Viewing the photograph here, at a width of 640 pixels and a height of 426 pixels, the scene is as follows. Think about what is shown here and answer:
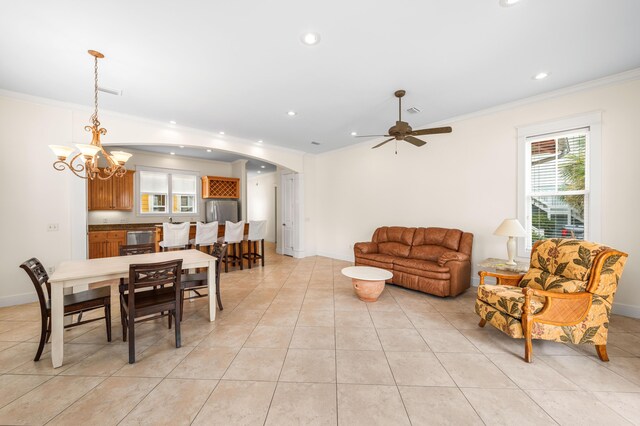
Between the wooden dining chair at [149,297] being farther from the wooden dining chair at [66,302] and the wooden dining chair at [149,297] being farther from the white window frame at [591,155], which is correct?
the white window frame at [591,155]

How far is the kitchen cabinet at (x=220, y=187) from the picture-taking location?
24.1 feet

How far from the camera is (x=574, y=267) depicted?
2355 mm

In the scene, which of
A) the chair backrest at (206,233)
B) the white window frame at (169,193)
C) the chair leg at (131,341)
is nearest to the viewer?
the chair leg at (131,341)

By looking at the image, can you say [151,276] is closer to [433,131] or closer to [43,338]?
[43,338]

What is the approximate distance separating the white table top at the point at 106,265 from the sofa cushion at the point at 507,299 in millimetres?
3158

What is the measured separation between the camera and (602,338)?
216 centimetres

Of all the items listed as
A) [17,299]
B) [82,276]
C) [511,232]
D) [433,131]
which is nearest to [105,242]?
[17,299]

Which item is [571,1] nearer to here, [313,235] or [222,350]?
[222,350]

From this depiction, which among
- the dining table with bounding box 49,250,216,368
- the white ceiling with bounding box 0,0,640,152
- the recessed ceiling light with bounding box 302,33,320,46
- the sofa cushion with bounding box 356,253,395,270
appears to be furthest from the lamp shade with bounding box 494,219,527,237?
the dining table with bounding box 49,250,216,368

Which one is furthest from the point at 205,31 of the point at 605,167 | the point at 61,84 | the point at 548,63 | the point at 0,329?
the point at 605,167

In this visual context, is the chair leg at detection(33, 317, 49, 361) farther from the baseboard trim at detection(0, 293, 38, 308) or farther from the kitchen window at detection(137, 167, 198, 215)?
the kitchen window at detection(137, 167, 198, 215)

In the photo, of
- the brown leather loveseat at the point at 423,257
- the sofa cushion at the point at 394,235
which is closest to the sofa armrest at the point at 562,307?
the brown leather loveseat at the point at 423,257

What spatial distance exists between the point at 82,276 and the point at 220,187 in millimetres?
5621

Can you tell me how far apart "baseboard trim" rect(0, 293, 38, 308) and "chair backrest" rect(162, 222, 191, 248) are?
1.77m
